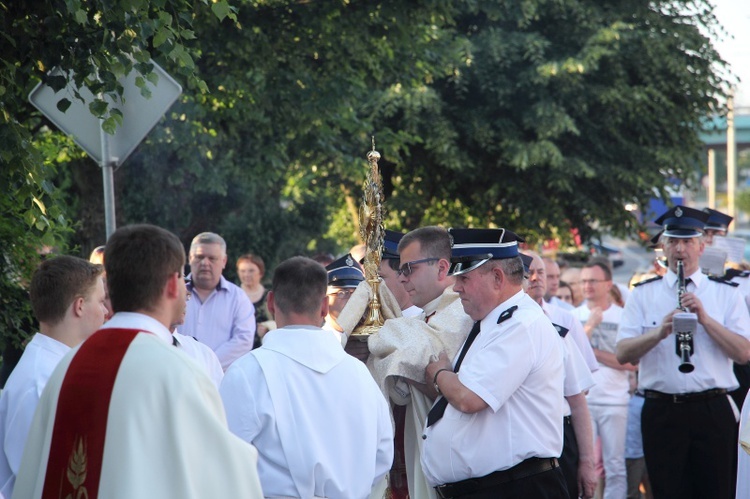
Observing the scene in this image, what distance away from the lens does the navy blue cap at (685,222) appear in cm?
804

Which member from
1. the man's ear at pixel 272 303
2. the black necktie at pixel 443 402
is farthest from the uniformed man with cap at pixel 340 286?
the man's ear at pixel 272 303

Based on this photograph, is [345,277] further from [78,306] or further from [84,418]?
[84,418]

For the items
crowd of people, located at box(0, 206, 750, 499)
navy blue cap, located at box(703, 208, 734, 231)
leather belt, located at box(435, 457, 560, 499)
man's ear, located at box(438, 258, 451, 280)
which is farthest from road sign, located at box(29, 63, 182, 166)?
navy blue cap, located at box(703, 208, 734, 231)

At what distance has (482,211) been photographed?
847 inches

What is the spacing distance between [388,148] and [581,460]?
841cm

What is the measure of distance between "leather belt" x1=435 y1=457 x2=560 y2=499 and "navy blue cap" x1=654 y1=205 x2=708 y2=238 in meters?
3.20

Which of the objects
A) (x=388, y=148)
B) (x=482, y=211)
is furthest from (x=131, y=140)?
(x=482, y=211)

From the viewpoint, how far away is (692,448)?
798 cm

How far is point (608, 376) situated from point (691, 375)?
2542 millimetres

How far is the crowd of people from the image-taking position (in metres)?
3.35

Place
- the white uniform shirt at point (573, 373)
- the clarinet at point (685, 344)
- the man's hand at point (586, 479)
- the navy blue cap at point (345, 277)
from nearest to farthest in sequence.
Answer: the man's hand at point (586, 479)
the white uniform shirt at point (573, 373)
the navy blue cap at point (345, 277)
the clarinet at point (685, 344)

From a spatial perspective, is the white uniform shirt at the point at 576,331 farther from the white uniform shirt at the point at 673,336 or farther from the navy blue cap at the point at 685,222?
the navy blue cap at the point at 685,222

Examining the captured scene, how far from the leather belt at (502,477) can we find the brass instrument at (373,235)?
3.55 ft

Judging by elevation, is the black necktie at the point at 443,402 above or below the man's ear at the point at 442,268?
below
